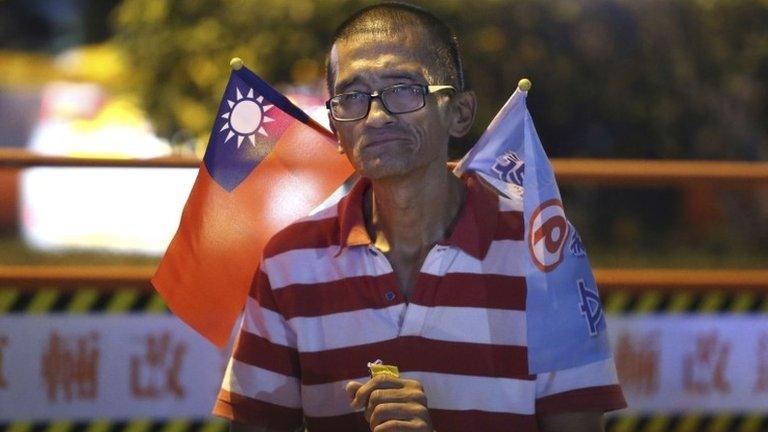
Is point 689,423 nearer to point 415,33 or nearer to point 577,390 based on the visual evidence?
point 577,390

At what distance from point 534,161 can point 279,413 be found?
72cm

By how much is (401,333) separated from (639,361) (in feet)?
10.1

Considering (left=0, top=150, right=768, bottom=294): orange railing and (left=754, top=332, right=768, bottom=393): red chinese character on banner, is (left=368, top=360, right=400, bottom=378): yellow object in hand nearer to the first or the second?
(left=0, top=150, right=768, bottom=294): orange railing

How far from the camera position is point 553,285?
2.68 m

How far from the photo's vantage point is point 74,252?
1082cm

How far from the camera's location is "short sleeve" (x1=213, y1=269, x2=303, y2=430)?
9.39 ft

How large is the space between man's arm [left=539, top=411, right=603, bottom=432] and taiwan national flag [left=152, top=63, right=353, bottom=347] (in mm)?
756

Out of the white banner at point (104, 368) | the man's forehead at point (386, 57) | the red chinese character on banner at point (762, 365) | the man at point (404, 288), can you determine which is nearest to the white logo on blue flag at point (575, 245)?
the man at point (404, 288)

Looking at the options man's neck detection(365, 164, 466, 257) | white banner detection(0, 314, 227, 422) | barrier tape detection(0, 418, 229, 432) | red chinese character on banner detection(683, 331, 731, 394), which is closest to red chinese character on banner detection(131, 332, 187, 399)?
white banner detection(0, 314, 227, 422)

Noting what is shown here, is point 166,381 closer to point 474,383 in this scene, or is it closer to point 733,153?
point 474,383

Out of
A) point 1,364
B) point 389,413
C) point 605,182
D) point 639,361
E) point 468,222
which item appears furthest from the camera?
point 639,361

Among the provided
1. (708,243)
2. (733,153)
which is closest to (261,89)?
(733,153)

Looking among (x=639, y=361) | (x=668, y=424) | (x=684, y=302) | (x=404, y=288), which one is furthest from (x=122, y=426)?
(x=404, y=288)

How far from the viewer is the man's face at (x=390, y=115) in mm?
2736
